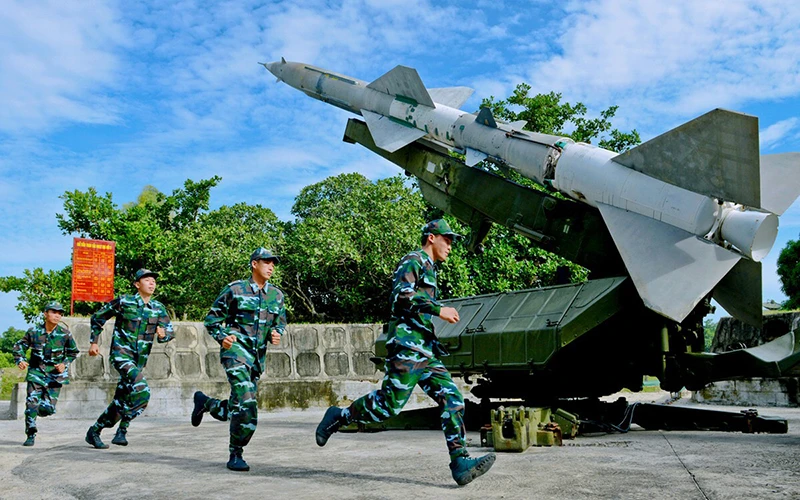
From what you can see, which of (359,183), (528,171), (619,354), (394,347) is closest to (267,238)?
(359,183)

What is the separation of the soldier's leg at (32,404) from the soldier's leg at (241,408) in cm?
292

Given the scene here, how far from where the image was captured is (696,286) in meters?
6.36

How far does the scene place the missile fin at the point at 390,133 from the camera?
9.25 meters

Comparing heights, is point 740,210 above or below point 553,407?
above

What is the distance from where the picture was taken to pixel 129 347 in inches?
237

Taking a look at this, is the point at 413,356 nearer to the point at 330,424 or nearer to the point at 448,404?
the point at 448,404

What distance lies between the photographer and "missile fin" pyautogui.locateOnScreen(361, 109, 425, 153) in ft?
30.3

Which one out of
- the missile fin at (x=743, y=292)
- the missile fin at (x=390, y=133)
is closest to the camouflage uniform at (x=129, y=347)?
the missile fin at (x=390, y=133)

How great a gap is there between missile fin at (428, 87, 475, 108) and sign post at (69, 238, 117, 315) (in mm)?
6235

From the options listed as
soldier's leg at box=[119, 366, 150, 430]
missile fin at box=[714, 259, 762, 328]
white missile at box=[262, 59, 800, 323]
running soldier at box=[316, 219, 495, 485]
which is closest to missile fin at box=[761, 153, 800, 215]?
white missile at box=[262, 59, 800, 323]

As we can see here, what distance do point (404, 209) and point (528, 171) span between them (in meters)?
10.8

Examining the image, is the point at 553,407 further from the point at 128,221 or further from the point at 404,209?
the point at 128,221

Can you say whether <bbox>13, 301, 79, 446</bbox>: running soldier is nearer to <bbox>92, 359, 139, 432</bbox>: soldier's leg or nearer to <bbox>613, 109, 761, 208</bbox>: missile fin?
<bbox>92, 359, 139, 432</bbox>: soldier's leg

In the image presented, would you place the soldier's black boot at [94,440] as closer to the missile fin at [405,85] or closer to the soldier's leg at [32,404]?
the soldier's leg at [32,404]
